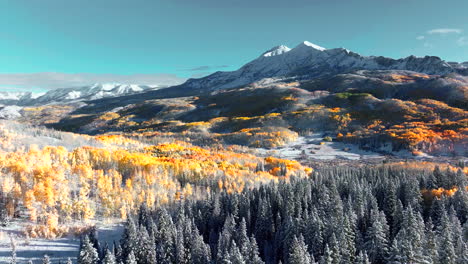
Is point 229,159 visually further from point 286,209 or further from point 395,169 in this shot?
point 286,209

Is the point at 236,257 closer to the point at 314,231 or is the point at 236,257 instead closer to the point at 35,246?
the point at 314,231

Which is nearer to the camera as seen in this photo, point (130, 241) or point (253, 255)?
point (253, 255)

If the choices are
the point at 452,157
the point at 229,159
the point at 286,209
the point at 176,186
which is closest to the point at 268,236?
the point at 286,209

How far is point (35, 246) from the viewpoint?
2879 inches

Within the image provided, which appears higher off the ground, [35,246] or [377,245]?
[377,245]

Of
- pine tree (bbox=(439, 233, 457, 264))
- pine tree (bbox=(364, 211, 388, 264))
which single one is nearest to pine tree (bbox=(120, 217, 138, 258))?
pine tree (bbox=(364, 211, 388, 264))

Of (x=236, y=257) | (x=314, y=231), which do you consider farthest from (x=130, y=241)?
(x=314, y=231)

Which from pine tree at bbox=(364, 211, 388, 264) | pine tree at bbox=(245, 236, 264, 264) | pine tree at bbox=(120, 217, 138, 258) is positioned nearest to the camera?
pine tree at bbox=(245, 236, 264, 264)

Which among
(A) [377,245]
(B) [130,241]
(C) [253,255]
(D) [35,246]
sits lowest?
(D) [35,246]

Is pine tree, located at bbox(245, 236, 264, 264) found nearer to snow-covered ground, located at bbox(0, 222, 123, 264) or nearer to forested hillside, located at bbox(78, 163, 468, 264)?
forested hillside, located at bbox(78, 163, 468, 264)

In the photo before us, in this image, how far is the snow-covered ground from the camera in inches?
2685

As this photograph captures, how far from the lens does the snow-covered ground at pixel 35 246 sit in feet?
224

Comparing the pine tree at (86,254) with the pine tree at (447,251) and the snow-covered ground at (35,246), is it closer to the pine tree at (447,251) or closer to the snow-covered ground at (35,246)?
the snow-covered ground at (35,246)

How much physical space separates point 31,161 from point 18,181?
15.6m
